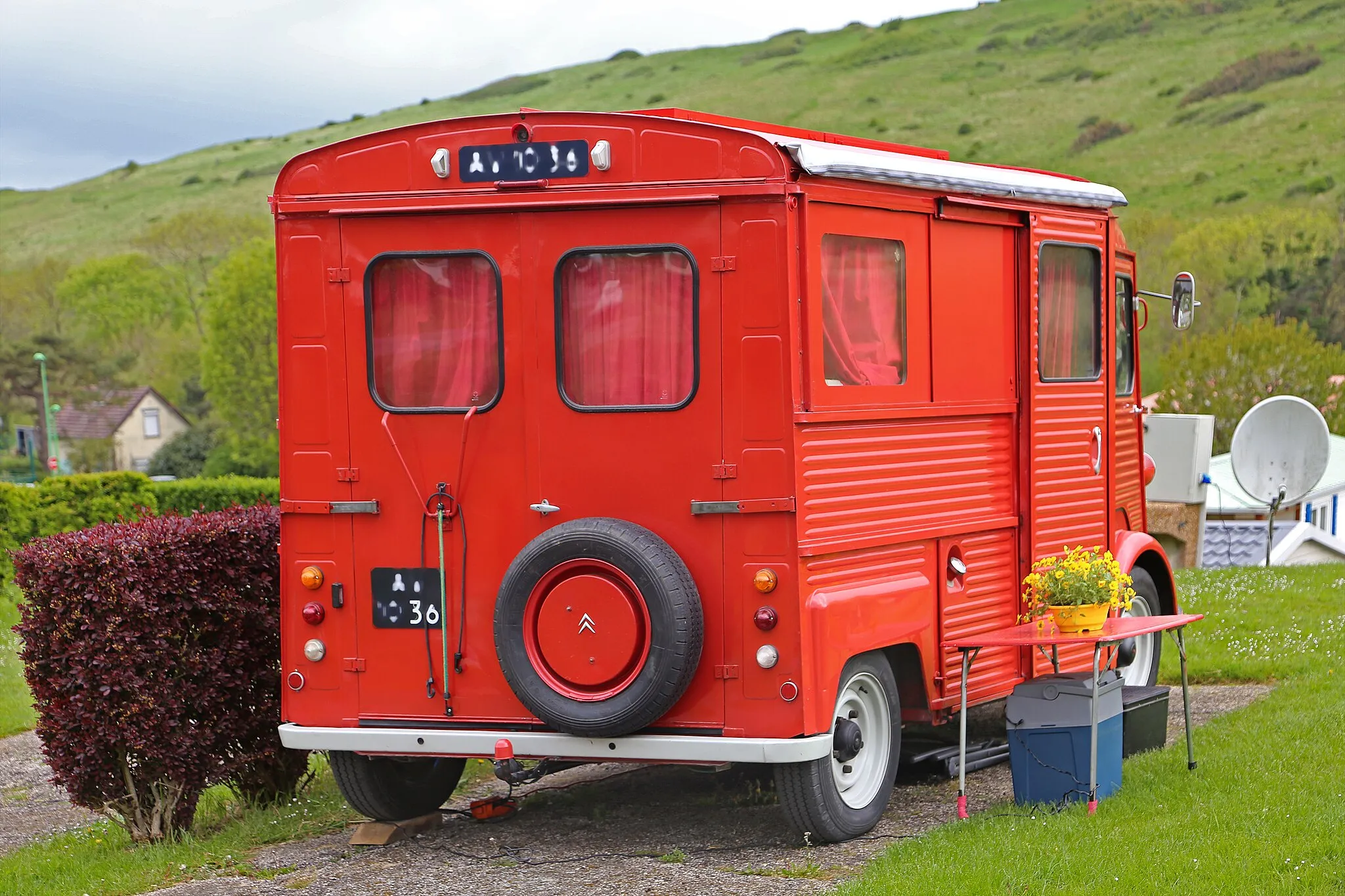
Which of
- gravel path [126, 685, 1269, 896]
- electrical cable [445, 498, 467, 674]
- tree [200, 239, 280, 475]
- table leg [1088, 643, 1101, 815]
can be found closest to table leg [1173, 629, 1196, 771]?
table leg [1088, 643, 1101, 815]

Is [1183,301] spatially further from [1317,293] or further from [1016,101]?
[1016,101]

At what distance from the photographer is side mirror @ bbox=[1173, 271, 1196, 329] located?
9273 mm

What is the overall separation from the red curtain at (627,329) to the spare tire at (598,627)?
1.87 ft

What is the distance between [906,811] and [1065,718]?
91 centimetres

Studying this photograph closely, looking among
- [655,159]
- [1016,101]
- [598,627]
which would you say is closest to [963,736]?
[598,627]

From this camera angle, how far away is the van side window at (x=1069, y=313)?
7.93 meters

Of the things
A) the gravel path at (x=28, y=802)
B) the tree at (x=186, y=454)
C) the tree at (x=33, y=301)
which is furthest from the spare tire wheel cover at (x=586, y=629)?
the tree at (x=33, y=301)

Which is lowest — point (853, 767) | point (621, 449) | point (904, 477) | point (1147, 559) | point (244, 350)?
point (853, 767)

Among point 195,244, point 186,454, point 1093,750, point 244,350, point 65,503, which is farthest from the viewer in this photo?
point 195,244

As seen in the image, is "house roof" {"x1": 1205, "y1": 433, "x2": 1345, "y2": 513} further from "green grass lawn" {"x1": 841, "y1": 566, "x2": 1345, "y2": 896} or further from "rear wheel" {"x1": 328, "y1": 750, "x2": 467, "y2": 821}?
"rear wheel" {"x1": 328, "y1": 750, "x2": 467, "y2": 821}

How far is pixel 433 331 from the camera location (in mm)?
6637

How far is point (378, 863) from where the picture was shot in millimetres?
6652

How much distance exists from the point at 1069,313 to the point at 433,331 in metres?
3.49

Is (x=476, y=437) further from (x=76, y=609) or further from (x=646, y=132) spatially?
(x=76, y=609)
